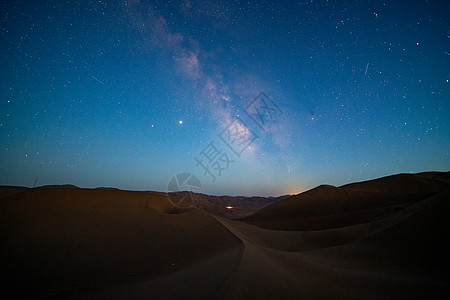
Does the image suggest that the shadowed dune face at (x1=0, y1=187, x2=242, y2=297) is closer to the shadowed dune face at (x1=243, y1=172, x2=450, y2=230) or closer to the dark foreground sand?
the dark foreground sand

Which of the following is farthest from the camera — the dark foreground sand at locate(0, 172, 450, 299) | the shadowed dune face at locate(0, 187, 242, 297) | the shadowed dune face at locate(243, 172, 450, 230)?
the shadowed dune face at locate(243, 172, 450, 230)

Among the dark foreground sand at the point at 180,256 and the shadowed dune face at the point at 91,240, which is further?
the shadowed dune face at the point at 91,240

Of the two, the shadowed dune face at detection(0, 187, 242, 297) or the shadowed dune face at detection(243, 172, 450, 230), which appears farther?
the shadowed dune face at detection(243, 172, 450, 230)

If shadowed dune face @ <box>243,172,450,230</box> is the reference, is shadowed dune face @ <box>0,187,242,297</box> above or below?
below

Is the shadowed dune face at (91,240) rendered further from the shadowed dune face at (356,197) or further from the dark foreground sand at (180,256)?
the shadowed dune face at (356,197)

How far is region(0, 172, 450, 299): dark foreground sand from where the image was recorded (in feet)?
9.19

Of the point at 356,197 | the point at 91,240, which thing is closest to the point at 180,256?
the point at 91,240

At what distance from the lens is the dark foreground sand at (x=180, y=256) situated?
9.19ft

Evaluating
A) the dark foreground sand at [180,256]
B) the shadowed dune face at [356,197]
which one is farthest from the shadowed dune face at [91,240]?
the shadowed dune face at [356,197]

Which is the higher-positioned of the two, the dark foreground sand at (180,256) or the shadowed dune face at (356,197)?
the shadowed dune face at (356,197)

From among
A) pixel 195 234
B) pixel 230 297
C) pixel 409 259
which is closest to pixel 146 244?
pixel 195 234

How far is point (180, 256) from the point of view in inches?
185

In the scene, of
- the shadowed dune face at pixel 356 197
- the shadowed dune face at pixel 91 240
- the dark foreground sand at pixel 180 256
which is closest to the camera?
the dark foreground sand at pixel 180 256

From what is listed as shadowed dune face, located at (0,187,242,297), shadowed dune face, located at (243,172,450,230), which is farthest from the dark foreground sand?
shadowed dune face, located at (243,172,450,230)
